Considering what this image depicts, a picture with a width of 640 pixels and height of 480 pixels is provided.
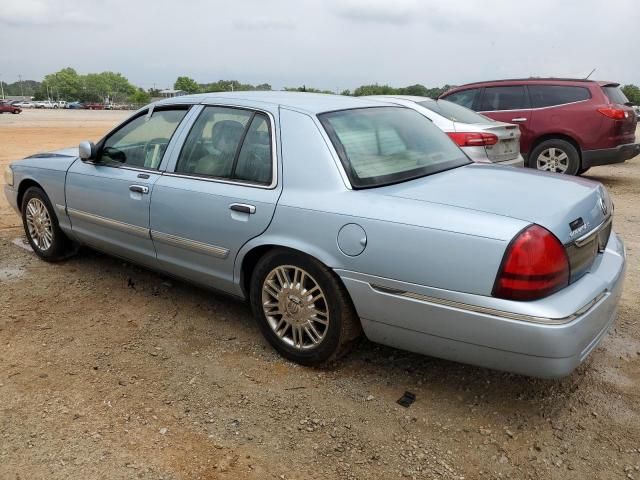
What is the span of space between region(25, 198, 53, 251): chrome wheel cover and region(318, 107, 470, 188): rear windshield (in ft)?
9.61

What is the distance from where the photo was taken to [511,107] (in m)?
9.53

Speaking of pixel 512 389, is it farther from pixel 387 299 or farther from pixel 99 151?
pixel 99 151

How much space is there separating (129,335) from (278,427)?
56.0 inches

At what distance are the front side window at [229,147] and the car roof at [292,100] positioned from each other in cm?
12

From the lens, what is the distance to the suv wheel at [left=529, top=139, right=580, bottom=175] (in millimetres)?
9055

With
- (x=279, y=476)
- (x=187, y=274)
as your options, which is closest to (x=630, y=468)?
(x=279, y=476)

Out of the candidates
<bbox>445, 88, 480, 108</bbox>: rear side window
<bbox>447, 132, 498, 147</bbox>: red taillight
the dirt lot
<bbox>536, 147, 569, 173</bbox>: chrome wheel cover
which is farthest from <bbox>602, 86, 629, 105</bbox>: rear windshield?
the dirt lot

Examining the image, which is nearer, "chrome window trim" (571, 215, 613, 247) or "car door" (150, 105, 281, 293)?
"chrome window trim" (571, 215, 613, 247)

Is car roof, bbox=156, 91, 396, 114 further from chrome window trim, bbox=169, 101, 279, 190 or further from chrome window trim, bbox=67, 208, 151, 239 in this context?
chrome window trim, bbox=67, 208, 151, 239

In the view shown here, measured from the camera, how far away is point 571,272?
8.52 feet

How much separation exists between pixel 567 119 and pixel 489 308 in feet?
24.8

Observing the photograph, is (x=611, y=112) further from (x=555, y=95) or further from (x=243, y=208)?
(x=243, y=208)

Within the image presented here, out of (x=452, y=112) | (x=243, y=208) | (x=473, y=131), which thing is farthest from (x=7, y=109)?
(x=243, y=208)

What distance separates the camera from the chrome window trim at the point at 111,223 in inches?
155
